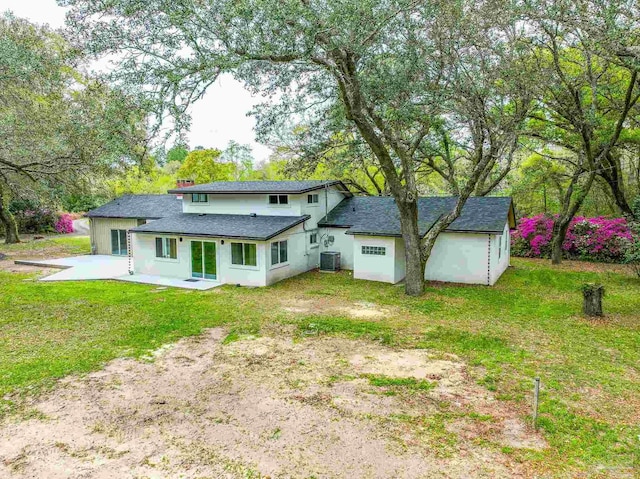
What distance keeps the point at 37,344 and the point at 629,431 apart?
11058mm

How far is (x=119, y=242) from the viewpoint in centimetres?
2231

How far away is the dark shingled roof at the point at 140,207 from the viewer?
21391 millimetres

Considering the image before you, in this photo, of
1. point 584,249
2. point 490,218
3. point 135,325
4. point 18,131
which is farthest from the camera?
point 584,249

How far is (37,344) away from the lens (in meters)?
9.34

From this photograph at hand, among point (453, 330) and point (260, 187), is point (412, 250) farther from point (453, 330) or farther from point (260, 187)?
point (260, 187)

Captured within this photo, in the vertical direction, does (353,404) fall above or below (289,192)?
below

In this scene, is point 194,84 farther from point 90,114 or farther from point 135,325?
point 135,325

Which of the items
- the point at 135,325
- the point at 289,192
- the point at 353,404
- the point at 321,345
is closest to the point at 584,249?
the point at 289,192

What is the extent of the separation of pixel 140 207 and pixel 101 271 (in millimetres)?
5393

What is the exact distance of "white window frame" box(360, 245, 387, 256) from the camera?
1614 centimetres

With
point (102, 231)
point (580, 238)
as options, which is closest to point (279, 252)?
point (102, 231)

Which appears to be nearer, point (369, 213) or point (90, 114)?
point (90, 114)

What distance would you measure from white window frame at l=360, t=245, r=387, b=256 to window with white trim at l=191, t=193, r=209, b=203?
7.72 m

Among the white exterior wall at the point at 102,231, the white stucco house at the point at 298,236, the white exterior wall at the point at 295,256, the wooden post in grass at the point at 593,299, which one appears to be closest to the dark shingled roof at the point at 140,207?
the white exterior wall at the point at 102,231
